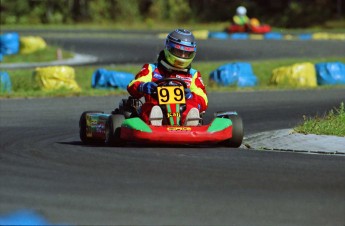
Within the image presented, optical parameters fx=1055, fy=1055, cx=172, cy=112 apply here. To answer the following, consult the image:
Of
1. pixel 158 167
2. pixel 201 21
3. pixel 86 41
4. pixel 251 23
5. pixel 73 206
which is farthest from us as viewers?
pixel 201 21

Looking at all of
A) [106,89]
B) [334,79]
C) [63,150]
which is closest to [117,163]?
[63,150]

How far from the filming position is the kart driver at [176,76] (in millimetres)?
11523

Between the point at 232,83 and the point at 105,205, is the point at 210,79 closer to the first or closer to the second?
→ the point at 232,83

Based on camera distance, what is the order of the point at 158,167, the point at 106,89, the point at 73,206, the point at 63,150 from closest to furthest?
1. the point at 73,206
2. the point at 158,167
3. the point at 63,150
4. the point at 106,89

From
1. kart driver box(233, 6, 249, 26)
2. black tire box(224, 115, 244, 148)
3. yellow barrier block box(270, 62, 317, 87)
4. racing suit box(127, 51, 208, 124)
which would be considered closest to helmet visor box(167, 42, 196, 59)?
racing suit box(127, 51, 208, 124)

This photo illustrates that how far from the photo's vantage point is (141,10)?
6619cm

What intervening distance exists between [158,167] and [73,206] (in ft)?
7.52

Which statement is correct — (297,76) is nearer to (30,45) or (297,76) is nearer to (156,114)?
(156,114)

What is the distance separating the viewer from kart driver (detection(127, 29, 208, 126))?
37.8 ft

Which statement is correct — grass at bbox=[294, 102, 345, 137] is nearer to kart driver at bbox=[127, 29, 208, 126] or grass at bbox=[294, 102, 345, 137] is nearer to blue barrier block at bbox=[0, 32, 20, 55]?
kart driver at bbox=[127, 29, 208, 126]

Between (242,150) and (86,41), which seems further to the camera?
(86,41)

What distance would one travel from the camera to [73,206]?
7.14m

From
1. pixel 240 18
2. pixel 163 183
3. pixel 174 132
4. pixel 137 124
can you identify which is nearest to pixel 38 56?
pixel 240 18

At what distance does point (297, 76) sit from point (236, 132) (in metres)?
11.6
